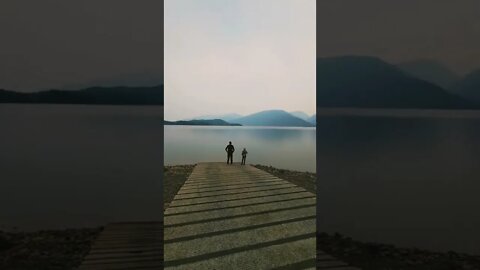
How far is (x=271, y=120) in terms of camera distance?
3.44m

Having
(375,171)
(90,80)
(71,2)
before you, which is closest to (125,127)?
(90,80)

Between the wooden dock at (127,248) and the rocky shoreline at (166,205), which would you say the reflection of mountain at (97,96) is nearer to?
the rocky shoreline at (166,205)

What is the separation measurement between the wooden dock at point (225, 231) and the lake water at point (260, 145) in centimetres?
14

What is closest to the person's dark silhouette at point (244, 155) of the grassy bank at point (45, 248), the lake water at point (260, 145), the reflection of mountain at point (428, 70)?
the lake water at point (260, 145)

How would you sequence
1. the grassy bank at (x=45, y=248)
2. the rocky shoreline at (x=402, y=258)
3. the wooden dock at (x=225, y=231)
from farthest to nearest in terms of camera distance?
the rocky shoreline at (x=402, y=258), the wooden dock at (x=225, y=231), the grassy bank at (x=45, y=248)

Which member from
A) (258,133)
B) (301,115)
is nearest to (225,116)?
(258,133)

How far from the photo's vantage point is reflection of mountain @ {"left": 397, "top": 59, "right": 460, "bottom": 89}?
3319mm

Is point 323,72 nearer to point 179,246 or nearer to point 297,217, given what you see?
point 297,217

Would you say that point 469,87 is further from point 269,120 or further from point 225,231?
point 225,231

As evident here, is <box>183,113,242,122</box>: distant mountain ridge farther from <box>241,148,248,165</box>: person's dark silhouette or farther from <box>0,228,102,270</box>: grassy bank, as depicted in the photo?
<box>0,228,102,270</box>: grassy bank

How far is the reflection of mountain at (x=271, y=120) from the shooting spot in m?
3.39

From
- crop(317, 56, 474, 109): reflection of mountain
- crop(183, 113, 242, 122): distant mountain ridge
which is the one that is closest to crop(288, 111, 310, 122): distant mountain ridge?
crop(317, 56, 474, 109): reflection of mountain

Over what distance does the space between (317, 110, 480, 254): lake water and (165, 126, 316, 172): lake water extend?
16cm

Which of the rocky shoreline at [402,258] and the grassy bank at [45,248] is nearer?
the grassy bank at [45,248]
